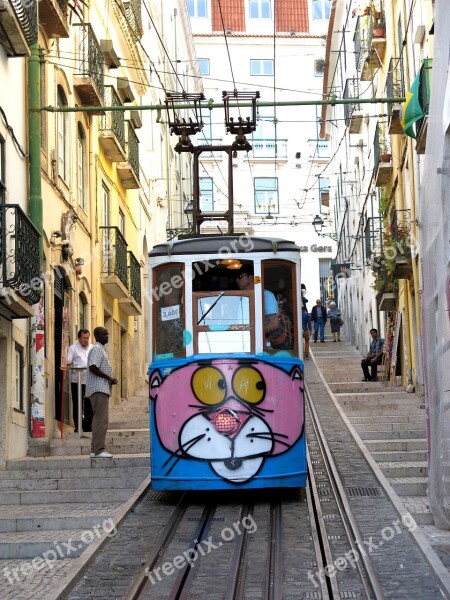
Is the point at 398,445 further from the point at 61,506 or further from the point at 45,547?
the point at 45,547

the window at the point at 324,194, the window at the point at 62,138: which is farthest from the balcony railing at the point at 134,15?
the window at the point at 324,194

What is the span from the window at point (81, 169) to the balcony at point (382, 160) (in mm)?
7863

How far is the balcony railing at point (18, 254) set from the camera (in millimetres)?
13234

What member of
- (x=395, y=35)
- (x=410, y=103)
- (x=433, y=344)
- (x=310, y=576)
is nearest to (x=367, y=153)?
(x=395, y=35)

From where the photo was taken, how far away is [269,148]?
52719 mm

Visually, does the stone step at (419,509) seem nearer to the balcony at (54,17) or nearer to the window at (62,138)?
the balcony at (54,17)

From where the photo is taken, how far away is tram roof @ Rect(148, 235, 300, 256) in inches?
468

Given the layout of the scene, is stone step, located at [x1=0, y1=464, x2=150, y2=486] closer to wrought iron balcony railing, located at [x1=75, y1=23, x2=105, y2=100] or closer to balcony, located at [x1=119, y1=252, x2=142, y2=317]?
wrought iron balcony railing, located at [x1=75, y1=23, x2=105, y2=100]

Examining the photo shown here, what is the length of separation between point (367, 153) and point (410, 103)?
53.5 ft

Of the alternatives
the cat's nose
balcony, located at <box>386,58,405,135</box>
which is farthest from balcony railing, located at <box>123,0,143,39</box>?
the cat's nose

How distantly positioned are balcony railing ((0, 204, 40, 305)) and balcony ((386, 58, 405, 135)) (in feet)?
31.3

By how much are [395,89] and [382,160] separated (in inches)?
88.7

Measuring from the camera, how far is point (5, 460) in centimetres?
1416

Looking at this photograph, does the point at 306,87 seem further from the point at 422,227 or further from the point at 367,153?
the point at 422,227
